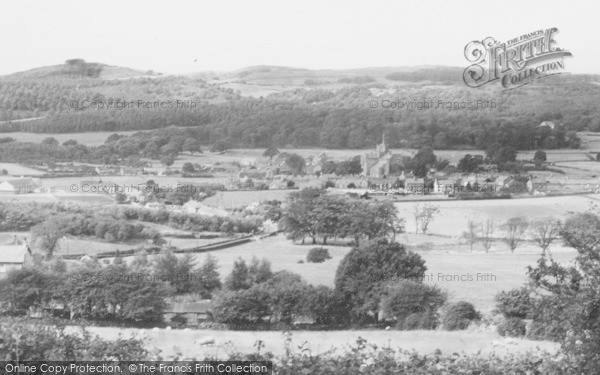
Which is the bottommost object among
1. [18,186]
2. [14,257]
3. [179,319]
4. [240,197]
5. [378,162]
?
[179,319]

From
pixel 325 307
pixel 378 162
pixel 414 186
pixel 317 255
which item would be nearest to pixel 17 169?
pixel 317 255

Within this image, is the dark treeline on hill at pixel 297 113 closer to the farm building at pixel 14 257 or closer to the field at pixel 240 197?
the field at pixel 240 197

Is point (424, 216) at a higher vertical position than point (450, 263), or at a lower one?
higher

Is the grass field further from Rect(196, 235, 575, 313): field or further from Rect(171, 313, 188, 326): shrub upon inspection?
Rect(171, 313, 188, 326): shrub

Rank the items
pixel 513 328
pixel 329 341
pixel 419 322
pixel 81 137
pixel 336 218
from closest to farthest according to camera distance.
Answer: pixel 329 341 → pixel 513 328 → pixel 419 322 → pixel 336 218 → pixel 81 137

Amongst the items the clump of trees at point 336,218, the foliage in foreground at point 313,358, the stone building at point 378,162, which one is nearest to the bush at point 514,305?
the foliage in foreground at point 313,358

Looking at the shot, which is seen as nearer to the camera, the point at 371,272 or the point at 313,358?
the point at 313,358

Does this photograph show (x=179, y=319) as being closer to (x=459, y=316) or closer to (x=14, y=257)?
(x=14, y=257)
